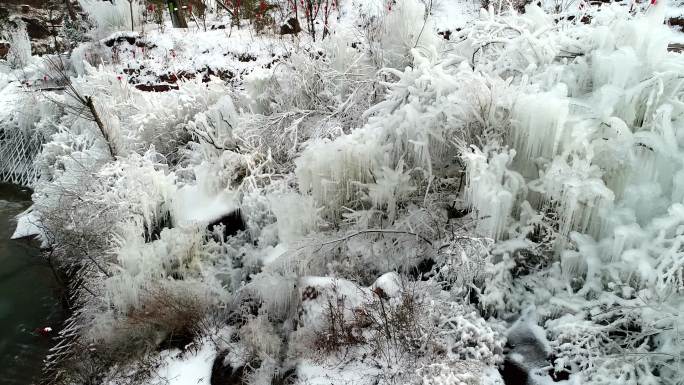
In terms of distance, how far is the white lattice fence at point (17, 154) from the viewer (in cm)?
966

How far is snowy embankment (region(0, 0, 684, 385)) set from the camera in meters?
3.61

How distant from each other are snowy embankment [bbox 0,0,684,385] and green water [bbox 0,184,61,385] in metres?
0.38

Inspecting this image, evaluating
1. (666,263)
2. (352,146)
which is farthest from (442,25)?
(666,263)

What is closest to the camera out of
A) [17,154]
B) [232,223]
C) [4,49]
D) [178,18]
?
[232,223]

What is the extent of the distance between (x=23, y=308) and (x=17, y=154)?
5133 mm

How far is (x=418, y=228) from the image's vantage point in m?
4.54

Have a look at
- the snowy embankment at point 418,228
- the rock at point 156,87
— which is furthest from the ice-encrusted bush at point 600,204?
the rock at point 156,87

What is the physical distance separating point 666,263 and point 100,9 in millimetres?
14314

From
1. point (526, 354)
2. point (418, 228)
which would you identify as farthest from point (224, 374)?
point (526, 354)

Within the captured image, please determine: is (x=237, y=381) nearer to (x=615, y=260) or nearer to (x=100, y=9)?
(x=615, y=260)

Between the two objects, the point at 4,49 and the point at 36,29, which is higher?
the point at 36,29

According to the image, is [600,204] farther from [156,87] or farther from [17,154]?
[17,154]

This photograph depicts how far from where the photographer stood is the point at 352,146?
15.6 feet

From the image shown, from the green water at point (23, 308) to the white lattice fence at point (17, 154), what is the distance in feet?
6.63
